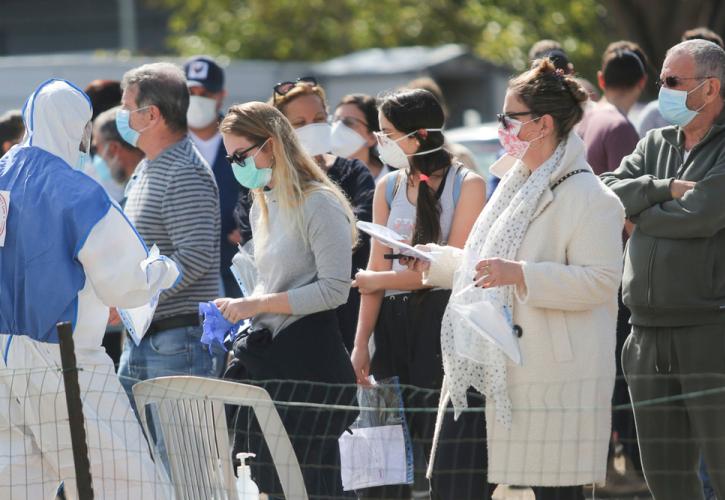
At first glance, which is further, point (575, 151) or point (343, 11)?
point (343, 11)

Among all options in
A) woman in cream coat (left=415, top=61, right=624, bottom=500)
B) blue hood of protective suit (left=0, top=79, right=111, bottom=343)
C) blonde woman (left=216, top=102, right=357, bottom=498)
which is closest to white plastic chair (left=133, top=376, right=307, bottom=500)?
blonde woman (left=216, top=102, right=357, bottom=498)

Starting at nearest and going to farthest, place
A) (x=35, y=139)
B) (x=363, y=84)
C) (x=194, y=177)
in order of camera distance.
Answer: (x=35, y=139) → (x=194, y=177) → (x=363, y=84)

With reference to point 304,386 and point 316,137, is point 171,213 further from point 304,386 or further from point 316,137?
point 304,386

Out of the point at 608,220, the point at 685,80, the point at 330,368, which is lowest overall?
the point at 330,368

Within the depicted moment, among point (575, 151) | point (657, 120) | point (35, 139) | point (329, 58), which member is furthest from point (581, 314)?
point (329, 58)

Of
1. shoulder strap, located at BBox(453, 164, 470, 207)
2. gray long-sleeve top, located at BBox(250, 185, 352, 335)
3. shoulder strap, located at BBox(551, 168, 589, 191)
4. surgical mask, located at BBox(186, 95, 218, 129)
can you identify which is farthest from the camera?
surgical mask, located at BBox(186, 95, 218, 129)

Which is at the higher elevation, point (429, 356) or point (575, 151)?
point (575, 151)

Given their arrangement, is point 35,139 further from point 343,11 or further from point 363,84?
point 343,11

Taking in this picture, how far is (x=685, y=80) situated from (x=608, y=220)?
3.28ft

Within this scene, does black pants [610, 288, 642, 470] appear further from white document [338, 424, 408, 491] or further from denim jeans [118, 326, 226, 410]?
denim jeans [118, 326, 226, 410]

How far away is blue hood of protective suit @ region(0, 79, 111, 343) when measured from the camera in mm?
4527

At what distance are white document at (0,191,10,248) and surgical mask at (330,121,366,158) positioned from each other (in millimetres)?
2547

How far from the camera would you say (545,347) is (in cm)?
427

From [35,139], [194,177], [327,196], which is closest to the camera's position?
[35,139]
